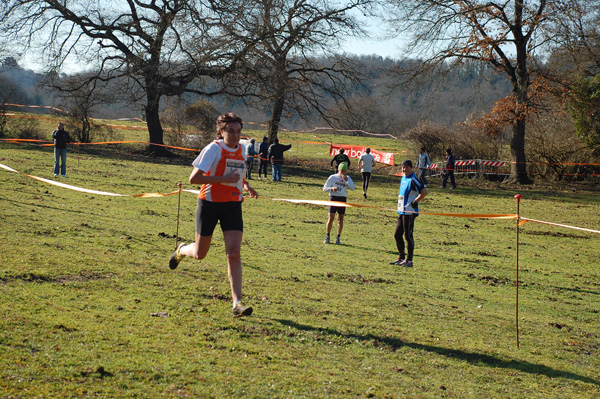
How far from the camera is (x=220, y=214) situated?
6441mm

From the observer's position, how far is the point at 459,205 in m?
22.8

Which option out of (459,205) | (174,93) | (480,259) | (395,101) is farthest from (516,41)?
(395,101)

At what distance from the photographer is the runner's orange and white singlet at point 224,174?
638 centimetres

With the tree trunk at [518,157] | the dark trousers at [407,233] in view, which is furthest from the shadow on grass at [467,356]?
the tree trunk at [518,157]

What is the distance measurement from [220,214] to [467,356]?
2.92 meters

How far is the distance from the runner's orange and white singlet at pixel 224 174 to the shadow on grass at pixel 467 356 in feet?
4.81

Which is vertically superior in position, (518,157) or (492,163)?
(518,157)

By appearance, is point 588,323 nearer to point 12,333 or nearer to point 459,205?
point 12,333

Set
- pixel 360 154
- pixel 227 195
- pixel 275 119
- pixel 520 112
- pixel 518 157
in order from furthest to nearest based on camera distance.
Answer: pixel 360 154
pixel 275 119
pixel 518 157
pixel 520 112
pixel 227 195

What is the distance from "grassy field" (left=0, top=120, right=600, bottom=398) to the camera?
15.8 feet

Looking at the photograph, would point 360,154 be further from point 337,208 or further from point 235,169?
point 235,169

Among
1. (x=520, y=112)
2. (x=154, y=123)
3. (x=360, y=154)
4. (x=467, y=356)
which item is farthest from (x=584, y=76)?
(x=467, y=356)

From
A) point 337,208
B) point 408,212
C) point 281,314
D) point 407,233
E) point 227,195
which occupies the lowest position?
point 281,314

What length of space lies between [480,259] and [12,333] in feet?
31.6
